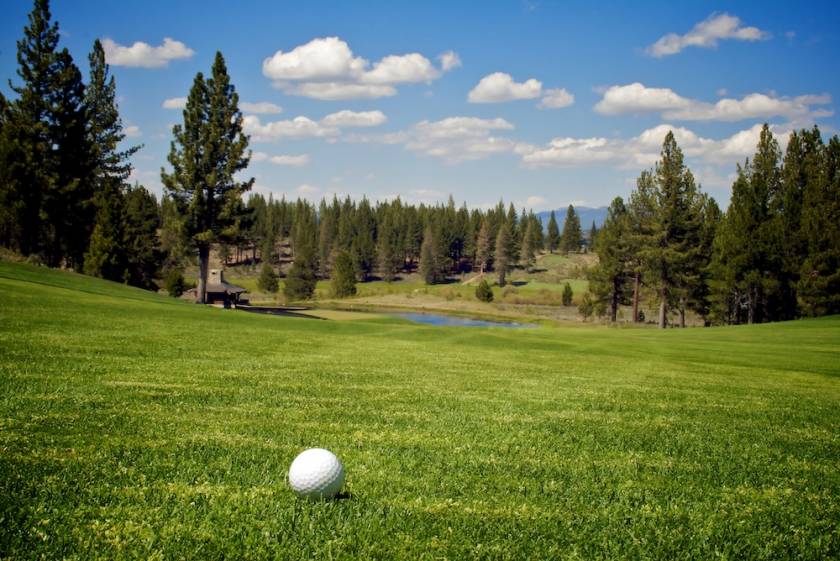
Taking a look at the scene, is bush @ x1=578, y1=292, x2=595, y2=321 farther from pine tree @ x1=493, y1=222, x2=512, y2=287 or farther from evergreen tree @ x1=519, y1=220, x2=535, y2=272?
evergreen tree @ x1=519, y1=220, x2=535, y2=272

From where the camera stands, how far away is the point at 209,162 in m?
56.2

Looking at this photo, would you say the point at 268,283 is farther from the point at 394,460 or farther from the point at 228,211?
the point at 394,460

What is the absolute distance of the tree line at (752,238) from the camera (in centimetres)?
5997

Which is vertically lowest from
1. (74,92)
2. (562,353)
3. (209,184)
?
(562,353)

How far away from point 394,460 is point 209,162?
5440 centimetres

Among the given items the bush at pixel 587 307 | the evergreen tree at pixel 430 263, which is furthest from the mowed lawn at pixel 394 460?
the evergreen tree at pixel 430 263

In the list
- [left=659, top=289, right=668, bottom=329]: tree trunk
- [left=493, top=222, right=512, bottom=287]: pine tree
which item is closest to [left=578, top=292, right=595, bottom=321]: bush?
[left=659, top=289, right=668, bottom=329]: tree trunk

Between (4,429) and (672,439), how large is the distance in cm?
997

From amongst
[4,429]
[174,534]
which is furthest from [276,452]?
[4,429]

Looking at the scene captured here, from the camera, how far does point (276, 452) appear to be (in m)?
7.55

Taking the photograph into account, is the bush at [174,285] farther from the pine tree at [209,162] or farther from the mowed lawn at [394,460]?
the mowed lawn at [394,460]

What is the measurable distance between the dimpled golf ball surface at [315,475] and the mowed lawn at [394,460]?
155mm

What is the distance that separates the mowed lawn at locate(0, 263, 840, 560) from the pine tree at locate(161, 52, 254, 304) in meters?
40.0

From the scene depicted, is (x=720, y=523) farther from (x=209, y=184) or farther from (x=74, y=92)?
(x=74, y=92)
